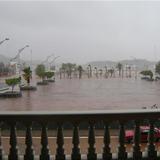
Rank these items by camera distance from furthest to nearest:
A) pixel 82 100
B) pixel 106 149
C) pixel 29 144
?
pixel 82 100, pixel 106 149, pixel 29 144

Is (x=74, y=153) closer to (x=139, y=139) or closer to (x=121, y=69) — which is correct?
(x=139, y=139)

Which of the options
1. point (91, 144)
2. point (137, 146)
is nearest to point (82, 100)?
point (137, 146)

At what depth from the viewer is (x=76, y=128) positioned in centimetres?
361

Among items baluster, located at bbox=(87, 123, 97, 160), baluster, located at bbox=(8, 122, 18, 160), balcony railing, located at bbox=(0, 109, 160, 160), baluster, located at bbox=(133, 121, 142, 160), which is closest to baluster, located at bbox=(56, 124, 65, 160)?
balcony railing, located at bbox=(0, 109, 160, 160)

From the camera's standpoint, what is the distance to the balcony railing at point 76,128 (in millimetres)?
3580

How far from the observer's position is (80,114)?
3.59 meters

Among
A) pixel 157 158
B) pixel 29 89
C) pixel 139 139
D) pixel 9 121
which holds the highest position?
pixel 9 121

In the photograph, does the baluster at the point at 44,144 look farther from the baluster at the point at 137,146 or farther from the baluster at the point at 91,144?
the baluster at the point at 137,146

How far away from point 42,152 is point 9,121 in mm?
478

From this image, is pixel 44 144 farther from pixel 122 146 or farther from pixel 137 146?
pixel 137 146

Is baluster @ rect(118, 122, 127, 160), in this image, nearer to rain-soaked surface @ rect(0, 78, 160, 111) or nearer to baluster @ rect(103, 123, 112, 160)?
baluster @ rect(103, 123, 112, 160)

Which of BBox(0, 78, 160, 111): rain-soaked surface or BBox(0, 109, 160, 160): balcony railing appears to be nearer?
BBox(0, 109, 160, 160): balcony railing

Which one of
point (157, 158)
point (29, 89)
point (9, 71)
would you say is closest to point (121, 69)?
point (9, 71)

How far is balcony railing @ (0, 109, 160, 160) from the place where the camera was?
Answer: 11.7 ft
